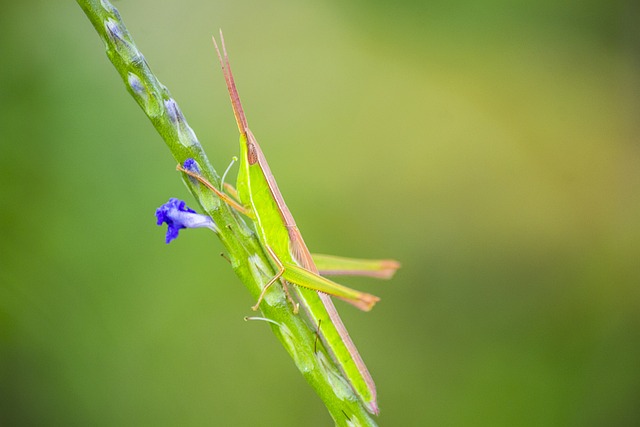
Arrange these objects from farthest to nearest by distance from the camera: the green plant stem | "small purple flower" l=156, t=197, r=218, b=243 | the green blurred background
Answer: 1. the green blurred background
2. "small purple flower" l=156, t=197, r=218, b=243
3. the green plant stem

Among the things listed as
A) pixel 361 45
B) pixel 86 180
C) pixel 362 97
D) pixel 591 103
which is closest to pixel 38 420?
pixel 86 180

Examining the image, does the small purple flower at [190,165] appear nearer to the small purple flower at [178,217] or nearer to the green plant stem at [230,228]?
the green plant stem at [230,228]

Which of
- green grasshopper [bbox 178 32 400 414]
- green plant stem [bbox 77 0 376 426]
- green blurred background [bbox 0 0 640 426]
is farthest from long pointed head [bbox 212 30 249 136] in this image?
green blurred background [bbox 0 0 640 426]

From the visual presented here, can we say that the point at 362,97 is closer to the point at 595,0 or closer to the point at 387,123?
the point at 387,123

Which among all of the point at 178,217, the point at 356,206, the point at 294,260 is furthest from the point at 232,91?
the point at 356,206

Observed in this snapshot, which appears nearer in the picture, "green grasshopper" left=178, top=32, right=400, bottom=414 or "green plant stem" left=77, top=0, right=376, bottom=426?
"green plant stem" left=77, top=0, right=376, bottom=426

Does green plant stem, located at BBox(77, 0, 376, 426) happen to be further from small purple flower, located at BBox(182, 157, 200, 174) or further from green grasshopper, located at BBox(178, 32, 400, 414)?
green grasshopper, located at BBox(178, 32, 400, 414)

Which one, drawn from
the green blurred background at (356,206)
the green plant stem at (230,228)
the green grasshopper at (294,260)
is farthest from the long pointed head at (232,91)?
the green blurred background at (356,206)
